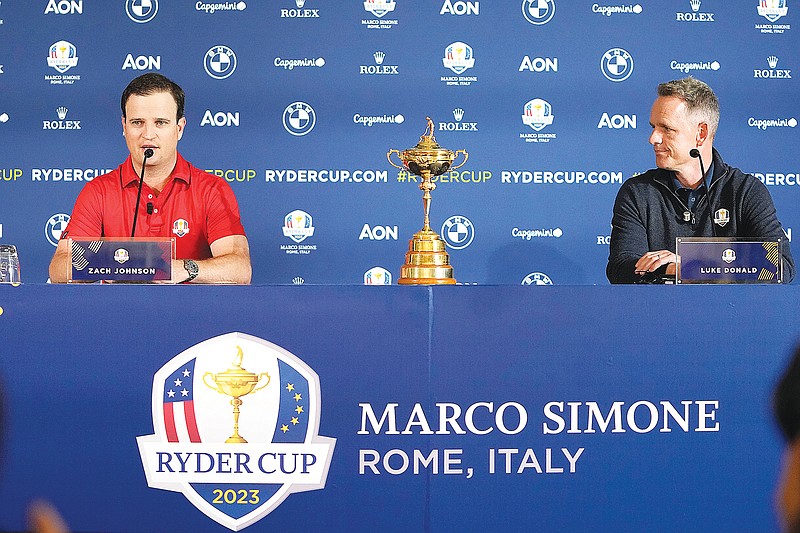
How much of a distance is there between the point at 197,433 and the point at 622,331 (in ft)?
3.37

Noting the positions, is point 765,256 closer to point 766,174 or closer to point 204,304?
point 204,304

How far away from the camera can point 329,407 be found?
6.80ft

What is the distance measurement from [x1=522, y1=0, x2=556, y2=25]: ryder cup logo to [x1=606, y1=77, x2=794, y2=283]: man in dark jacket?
1.20 meters

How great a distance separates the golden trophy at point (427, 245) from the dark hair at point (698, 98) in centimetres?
102

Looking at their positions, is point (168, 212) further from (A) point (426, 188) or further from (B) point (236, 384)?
(B) point (236, 384)

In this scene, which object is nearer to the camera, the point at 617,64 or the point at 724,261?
the point at 724,261

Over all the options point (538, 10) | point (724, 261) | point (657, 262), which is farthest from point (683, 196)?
point (538, 10)

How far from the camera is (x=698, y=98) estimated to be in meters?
3.09

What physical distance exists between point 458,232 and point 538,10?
1131 mm

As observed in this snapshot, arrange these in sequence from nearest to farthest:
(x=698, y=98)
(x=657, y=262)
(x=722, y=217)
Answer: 1. (x=657, y=262)
2. (x=722, y=217)
3. (x=698, y=98)

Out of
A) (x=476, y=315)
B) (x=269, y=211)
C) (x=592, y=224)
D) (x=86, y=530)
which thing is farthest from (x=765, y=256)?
(x=269, y=211)

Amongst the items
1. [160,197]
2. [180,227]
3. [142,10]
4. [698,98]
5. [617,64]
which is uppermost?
[142,10]

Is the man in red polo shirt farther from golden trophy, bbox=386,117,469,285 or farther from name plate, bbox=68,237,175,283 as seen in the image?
name plate, bbox=68,237,175,283

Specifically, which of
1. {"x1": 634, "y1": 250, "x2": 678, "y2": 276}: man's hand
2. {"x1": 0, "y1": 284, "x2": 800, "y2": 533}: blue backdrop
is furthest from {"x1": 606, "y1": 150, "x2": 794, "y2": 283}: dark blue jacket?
{"x1": 0, "y1": 284, "x2": 800, "y2": 533}: blue backdrop
